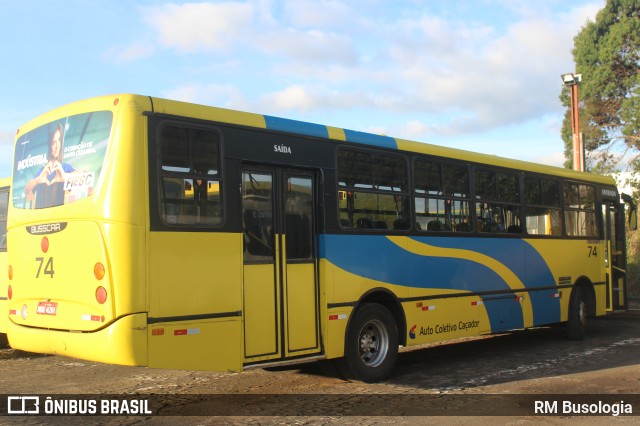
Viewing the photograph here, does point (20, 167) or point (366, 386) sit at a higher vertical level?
point (20, 167)

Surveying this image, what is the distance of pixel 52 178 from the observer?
7047 millimetres

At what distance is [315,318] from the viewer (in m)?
7.79

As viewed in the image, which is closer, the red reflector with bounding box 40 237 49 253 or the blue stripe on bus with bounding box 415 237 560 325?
the red reflector with bounding box 40 237 49 253

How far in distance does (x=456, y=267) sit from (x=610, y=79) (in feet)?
89.2

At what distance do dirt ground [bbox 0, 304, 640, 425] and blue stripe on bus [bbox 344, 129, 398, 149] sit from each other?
322 cm

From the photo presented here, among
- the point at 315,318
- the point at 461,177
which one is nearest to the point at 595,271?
the point at 461,177

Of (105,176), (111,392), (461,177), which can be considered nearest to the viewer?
(105,176)

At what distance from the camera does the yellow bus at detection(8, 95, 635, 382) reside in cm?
624

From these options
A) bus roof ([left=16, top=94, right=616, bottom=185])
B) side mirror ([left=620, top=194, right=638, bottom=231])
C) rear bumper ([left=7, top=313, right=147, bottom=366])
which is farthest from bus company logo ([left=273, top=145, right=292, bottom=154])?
side mirror ([left=620, top=194, right=638, bottom=231])

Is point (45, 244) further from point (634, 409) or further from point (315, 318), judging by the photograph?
point (634, 409)

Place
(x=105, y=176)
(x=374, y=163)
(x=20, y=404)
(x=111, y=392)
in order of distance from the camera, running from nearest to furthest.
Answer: (x=105, y=176) < (x=20, y=404) < (x=111, y=392) < (x=374, y=163)

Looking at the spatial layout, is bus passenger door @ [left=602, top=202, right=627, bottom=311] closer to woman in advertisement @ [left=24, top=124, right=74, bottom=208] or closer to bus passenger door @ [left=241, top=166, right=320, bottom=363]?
bus passenger door @ [left=241, top=166, right=320, bottom=363]

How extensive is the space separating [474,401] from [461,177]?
391cm

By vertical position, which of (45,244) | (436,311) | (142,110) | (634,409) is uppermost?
(142,110)
